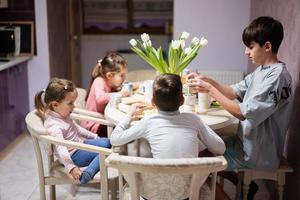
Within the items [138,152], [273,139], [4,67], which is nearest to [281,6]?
[273,139]

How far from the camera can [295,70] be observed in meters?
2.55

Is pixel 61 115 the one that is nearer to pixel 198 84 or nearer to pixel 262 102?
pixel 198 84

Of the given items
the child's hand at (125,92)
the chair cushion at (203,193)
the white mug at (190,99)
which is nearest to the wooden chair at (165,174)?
the chair cushion at (203,193)

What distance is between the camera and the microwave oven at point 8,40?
13.5ft

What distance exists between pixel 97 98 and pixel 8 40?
1.66 m

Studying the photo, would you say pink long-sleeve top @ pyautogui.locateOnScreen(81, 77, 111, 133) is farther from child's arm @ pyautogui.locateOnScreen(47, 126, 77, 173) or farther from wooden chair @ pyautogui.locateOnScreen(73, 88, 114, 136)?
child's arm @ pyautogui.locateOnScreen(47, 126, 77, 173)

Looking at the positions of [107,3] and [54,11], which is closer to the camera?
[54,11]

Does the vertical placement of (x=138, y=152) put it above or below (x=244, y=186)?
above

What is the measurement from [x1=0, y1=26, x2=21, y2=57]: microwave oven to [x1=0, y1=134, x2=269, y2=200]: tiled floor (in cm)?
93

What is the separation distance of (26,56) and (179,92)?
8.91 feet

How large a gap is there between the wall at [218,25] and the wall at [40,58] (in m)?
1.31

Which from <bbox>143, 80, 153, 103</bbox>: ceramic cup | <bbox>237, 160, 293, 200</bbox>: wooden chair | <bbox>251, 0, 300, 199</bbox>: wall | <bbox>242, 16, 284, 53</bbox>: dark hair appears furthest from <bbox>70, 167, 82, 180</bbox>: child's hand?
<bbox>251, 0, 300, 199</bbox>: wall

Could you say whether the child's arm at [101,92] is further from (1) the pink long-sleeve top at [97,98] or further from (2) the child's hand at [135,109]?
(2) the child's hand at [135,109]

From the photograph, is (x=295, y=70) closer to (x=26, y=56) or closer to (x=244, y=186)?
(x=244, y=186)
